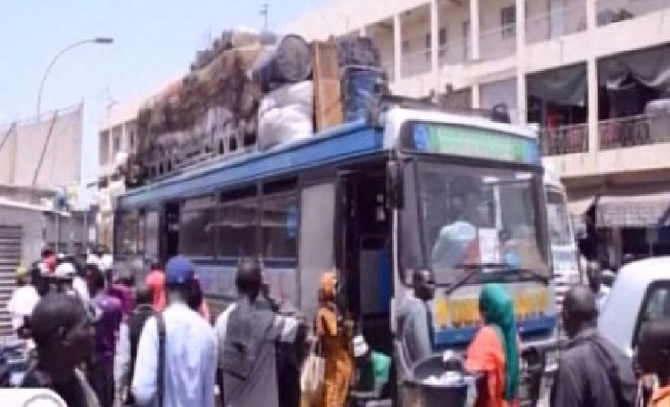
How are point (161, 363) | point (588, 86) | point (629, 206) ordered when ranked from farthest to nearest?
1. point (588, 86)
2. point (629, 206)
3. point (161, 363)

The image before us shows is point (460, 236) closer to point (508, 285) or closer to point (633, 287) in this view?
point (508, 285)

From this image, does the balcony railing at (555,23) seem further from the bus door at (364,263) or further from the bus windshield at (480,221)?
the bus door at (364,263)

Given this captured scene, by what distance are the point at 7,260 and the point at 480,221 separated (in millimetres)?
8582

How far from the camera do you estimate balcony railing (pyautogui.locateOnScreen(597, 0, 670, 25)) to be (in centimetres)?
2925

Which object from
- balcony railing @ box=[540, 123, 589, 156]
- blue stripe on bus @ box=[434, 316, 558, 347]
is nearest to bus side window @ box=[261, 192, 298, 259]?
blue stripe on bus @ box=[434, 316, 558, 347]

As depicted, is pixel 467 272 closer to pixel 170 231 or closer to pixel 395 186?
pixel 395 186

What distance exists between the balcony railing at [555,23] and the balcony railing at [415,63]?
20.2 ft

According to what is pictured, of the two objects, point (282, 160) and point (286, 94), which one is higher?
point (286, 94)

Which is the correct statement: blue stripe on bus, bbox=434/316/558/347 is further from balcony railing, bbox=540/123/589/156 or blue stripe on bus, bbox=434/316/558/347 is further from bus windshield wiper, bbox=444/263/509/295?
balcony railing, bbox=540/123/589/156

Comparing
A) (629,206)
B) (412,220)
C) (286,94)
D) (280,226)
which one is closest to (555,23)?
(629,206)

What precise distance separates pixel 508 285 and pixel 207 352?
4.50 meters

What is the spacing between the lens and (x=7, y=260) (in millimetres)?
15398

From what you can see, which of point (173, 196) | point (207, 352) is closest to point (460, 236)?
point (207, 352)

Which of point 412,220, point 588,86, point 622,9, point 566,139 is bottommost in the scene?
point 412,220
